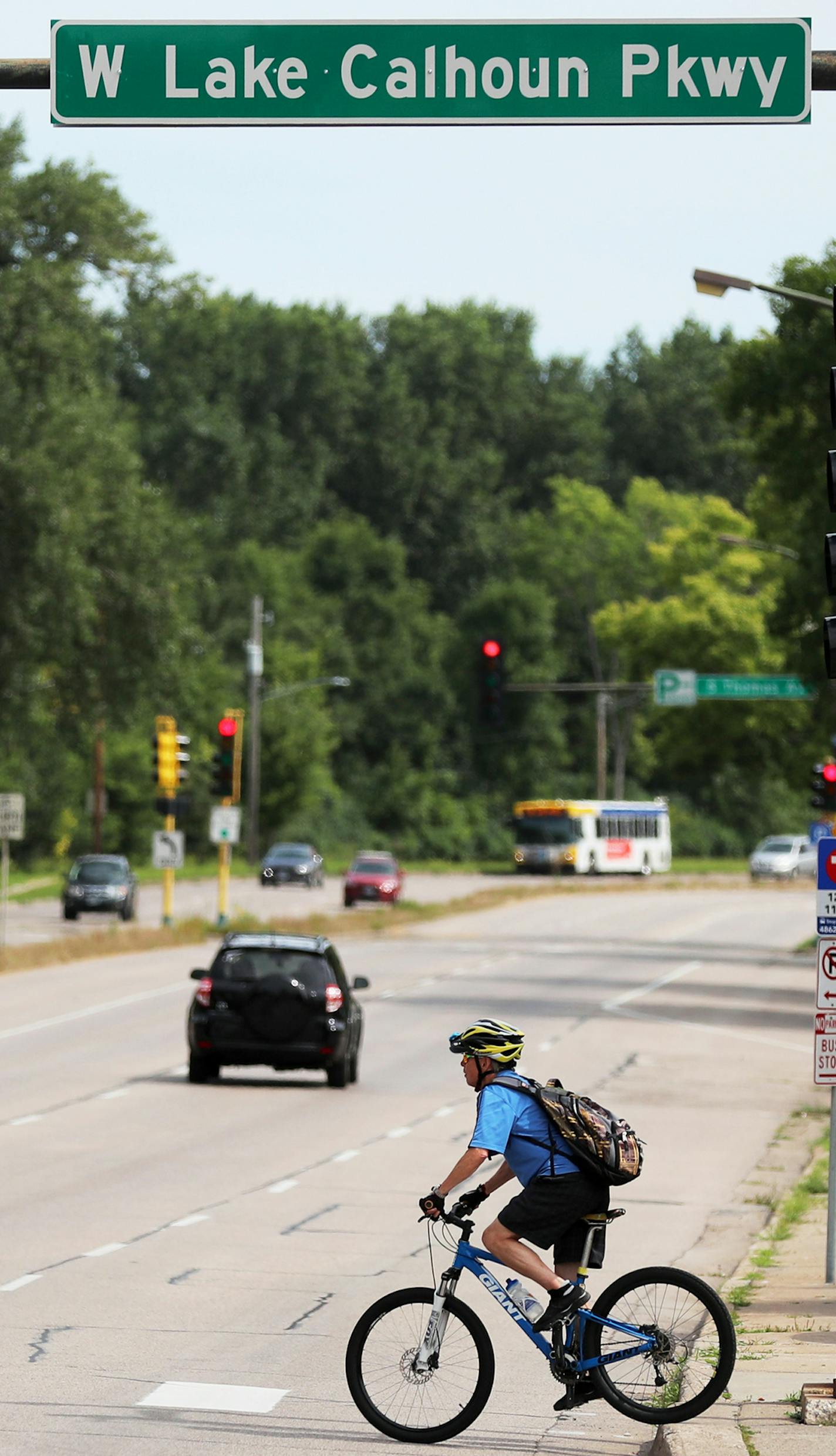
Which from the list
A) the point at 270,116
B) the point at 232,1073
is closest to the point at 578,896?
the point at 232,1073

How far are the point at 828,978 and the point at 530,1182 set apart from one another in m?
4.41

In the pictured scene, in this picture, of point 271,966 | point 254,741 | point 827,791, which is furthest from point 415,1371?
point 254,741

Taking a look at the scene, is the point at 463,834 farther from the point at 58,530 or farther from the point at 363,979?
the point at 363,979

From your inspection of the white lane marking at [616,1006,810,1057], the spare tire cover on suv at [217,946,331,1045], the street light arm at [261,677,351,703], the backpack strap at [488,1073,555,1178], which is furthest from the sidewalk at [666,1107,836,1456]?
the street light arm at [261,677,351,703]

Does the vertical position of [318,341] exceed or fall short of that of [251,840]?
it exceeds it

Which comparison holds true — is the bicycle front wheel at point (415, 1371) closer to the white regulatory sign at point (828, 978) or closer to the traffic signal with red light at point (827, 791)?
the white regulatory sign at point (828, 978)

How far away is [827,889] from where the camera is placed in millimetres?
12164

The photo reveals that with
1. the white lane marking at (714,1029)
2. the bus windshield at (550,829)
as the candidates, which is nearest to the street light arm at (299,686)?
the bus windshield at (550,829)

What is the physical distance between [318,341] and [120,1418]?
109 meters

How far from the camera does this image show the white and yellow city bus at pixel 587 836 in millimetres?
93375

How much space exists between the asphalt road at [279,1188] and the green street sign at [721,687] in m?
10.3

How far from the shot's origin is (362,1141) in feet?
63.4

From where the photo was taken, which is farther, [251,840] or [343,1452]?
[251,840]

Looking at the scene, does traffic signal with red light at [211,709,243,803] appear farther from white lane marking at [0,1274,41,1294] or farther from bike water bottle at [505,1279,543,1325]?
bike water bottle at [505,1279,543,1325]
